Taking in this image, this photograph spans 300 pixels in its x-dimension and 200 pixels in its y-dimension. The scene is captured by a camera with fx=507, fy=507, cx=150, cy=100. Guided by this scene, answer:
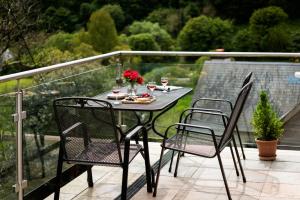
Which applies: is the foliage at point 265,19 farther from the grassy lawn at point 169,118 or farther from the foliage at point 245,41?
the grassy lawn at point 169,118

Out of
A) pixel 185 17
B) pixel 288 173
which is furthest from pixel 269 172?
pixel 185 17

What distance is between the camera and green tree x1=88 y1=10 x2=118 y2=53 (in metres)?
33.8

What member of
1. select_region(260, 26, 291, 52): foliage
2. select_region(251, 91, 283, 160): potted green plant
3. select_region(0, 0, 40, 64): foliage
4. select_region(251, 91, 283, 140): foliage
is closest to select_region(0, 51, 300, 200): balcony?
select_region(251, 91, 283, 160): potted green plant

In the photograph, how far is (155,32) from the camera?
4097cm

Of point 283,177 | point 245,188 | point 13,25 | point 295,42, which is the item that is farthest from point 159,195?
point 295,42

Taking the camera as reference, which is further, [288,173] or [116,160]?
[288,173]

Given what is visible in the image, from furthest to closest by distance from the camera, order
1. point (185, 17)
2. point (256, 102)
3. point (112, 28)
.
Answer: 1. point (185, 17)
2. point (112, 28)
3. point (256, 102)

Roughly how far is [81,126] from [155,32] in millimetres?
37901

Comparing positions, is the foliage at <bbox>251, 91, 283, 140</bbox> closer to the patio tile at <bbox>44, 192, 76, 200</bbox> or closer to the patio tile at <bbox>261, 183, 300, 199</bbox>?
the patio tile at <bbox>261, 183, 300, 199</bbox>

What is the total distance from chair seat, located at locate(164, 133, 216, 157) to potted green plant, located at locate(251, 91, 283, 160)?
86 cm

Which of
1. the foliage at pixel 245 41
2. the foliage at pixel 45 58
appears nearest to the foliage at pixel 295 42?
the foliage at pixel 245 41

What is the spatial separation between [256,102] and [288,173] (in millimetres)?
1024

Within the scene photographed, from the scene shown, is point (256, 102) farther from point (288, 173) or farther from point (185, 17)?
point (185, 17)

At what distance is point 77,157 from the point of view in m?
3.53
